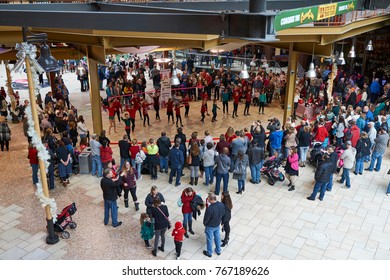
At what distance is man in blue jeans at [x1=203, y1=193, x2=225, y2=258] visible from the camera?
7.51m

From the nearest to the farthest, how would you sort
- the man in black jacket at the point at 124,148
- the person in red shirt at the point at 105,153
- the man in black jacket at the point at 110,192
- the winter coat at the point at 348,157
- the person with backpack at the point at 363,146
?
the man in black jacket at the point at 110,192 < the winter coat at the point at 348,157 < the man in black jacket at the point at 124,148 < the person in red shirt at the point at 105,153 < the person with backpack at the point at 363,146

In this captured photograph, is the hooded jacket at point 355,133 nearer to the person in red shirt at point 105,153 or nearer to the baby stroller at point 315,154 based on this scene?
the baby stroller at point 315,154

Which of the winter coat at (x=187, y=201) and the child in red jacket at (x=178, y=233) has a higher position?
the winter coat at (x=187, y=201)

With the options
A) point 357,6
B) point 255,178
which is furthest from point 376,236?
point 357,6

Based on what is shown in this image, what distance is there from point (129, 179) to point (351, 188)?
20.4 ft

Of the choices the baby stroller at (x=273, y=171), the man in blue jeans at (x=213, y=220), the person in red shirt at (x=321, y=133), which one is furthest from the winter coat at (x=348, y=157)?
the man in blue jeans at (x=213, y=220)

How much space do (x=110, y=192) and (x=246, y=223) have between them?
3.23 metres

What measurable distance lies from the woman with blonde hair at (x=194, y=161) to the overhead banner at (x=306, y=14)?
4.34m

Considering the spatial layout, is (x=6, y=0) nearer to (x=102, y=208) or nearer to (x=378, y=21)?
(x=102, y=208)

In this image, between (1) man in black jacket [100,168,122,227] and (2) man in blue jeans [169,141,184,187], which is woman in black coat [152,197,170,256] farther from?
(2) man in blue jeans [169,141,184,187]

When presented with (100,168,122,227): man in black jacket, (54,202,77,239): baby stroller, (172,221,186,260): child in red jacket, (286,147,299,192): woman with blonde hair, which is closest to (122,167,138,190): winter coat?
(100,168,122,227): man in black jacket

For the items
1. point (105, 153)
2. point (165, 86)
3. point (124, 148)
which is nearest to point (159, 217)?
point (124, 148)

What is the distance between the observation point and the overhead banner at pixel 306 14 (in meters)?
6.03

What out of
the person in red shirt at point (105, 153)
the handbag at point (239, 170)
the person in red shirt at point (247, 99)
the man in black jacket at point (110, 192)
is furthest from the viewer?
the person in red shirt at point (247, 99)
